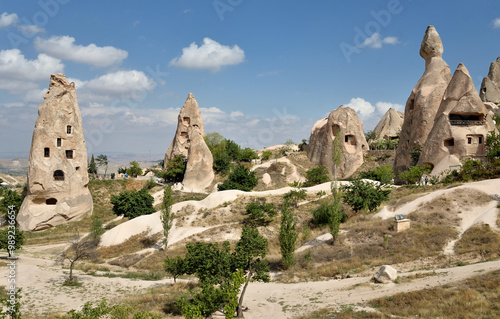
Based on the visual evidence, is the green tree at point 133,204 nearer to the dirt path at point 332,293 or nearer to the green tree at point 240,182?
the green tree at point 240,182

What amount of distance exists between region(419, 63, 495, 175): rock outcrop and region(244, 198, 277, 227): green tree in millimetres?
17140

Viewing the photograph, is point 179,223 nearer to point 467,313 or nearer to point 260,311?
point 260,311

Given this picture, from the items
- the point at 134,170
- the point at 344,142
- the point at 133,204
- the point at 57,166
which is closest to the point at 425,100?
the point at 344,142

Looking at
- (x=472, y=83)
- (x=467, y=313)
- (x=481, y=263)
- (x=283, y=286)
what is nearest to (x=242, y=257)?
(x=283, y=286)

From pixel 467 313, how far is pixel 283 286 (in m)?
8.27

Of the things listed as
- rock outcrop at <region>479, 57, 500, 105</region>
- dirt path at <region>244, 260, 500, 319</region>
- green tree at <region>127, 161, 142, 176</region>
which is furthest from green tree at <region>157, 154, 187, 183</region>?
rock outcrop at <region>479, 57, 500, 105</region>

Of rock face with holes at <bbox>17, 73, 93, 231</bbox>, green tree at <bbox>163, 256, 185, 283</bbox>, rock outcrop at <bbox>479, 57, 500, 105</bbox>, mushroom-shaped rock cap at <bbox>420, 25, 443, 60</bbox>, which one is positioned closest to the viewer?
green tree at <bbox>163, 256, 185, 283</bbox>

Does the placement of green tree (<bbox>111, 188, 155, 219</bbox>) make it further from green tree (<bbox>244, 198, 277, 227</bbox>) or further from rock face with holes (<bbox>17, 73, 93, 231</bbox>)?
green tree (<bbox>244, 198, 277, 227</bbox>)

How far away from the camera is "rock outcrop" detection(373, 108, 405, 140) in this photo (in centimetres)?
6450

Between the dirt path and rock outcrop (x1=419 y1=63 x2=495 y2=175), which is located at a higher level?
rock outcrop (x1=419 y1=63 x2=495 y2=175)

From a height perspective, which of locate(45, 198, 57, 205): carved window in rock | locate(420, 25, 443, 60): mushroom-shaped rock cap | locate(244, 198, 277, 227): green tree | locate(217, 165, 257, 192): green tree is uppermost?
locate(420, 25, 443, 60): mushroom-shaped rock cap

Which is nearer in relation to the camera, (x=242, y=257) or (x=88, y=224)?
(x=242, y=257)

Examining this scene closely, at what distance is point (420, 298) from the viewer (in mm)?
12227

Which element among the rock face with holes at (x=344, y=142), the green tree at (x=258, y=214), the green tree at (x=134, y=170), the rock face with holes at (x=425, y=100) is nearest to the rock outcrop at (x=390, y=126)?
the rock face with holes at (x=344, y=142)
